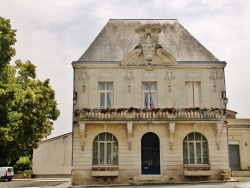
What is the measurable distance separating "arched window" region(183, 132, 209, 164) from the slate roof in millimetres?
5909

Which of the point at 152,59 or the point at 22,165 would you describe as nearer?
the point at 152,59

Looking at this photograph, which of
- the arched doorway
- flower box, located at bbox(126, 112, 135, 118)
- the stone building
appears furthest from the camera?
the arched doorway

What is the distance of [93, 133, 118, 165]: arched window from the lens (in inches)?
1067

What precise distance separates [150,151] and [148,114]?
2.70 m

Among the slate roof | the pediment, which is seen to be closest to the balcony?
the pediment

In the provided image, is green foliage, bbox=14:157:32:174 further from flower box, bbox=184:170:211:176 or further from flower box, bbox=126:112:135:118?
flower box, bbox=184:170:211:176

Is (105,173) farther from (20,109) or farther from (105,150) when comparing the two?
(20,109)

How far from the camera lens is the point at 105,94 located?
28.2m

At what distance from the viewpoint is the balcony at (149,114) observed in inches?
1053

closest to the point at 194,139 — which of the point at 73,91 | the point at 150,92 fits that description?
the point at 150,92

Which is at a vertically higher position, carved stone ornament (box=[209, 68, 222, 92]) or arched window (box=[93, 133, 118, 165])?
carved stone ornament (box=[209, 68, 222, 92])

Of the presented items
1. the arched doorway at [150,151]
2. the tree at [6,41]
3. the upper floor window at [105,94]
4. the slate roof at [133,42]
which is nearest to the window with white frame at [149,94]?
the arched doorway at [150,151]

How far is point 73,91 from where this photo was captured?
91.9 feet

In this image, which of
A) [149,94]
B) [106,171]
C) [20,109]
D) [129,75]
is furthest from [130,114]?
[20,109]
